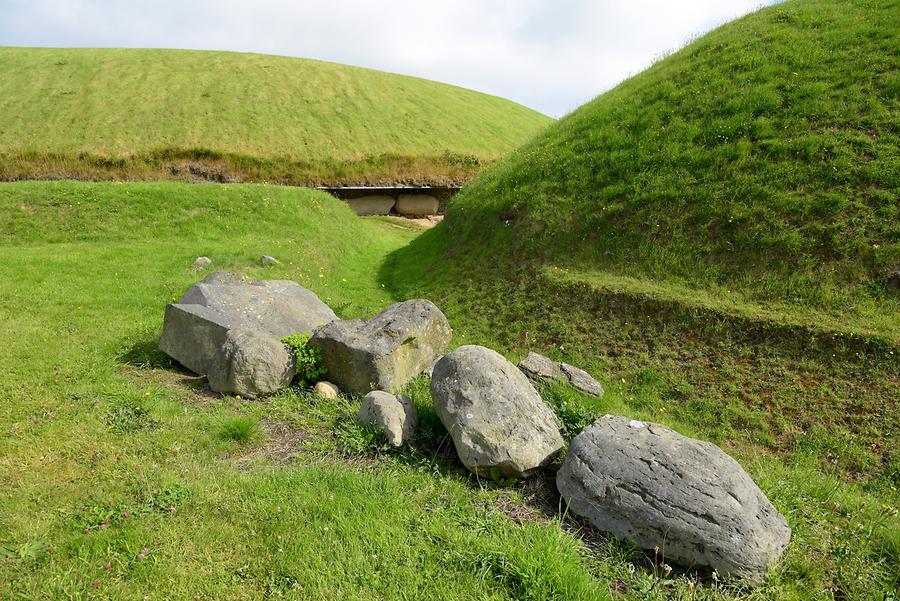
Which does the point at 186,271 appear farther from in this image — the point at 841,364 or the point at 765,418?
the point at 841,364

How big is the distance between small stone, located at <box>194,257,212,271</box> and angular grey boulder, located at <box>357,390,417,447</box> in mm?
9784

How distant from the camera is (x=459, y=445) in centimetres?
580

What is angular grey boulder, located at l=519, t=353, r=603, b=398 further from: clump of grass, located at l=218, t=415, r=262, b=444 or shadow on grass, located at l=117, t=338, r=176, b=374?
shadow on grass, located at l=117, t=338, r=176, b=374

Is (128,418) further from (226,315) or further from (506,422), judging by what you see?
(506,422)

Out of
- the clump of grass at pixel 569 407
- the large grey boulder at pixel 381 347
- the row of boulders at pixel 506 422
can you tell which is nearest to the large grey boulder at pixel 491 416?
the row of boulders at pixel 506 422

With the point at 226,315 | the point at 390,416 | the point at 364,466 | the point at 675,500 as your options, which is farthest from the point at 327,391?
the point at 675,500

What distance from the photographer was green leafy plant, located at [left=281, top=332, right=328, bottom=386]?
7.98 meters

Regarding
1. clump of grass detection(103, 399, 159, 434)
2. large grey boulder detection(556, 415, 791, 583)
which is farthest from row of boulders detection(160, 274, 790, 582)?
clump of grass detection(103, 399, 159, 434)

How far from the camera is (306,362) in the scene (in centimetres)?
799

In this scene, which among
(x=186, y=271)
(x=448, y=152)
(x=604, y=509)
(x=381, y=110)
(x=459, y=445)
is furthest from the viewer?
(x=381, y=110)

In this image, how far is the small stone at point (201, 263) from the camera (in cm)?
1431

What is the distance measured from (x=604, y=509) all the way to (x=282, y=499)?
3182 millimetres

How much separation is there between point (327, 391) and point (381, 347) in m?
1.04

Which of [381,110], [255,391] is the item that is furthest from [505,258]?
[381,110]
